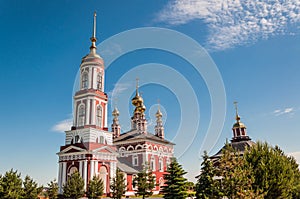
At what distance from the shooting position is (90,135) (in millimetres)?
30328

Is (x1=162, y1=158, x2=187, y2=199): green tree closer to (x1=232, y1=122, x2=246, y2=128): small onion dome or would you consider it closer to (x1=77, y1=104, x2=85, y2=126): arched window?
(x1=77, y1=104, x2=85, y2=126): arched window

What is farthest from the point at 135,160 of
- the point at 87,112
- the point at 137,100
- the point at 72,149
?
the point at 87,112

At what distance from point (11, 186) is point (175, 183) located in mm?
13350

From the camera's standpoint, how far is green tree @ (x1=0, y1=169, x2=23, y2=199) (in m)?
18.4

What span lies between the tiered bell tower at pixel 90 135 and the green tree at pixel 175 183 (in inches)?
370

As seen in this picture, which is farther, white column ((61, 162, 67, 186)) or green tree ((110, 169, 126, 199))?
white column ((61, 162, 67, 186))

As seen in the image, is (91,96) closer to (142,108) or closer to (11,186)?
(11,186)

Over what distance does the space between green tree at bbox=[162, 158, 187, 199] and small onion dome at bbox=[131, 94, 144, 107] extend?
30252 mm

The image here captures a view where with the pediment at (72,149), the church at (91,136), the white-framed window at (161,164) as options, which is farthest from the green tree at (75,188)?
the white-framed window at (161,164)

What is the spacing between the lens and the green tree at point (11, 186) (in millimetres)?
18375

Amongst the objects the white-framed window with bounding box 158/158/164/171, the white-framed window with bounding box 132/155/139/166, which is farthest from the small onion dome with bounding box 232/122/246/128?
the white-framed window with bounding box 132/155/139/166

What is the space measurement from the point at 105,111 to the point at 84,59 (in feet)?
25.1

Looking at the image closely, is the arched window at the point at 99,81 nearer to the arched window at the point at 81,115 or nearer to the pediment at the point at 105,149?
the arched window at the point at 81,115

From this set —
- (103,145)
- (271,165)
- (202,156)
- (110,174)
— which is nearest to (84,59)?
(103,145)
